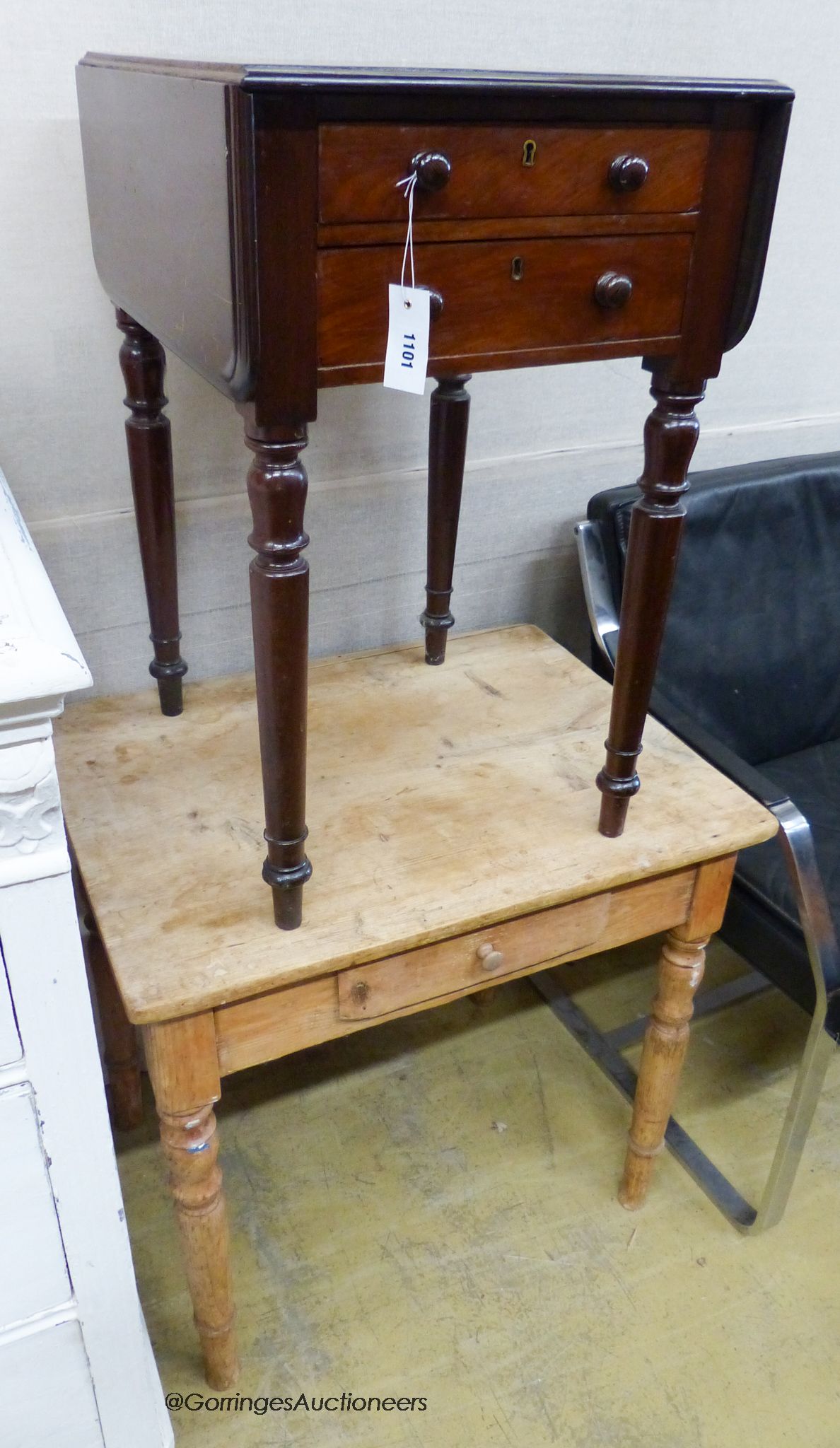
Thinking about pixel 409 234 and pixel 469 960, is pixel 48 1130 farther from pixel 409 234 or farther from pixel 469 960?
pixel 409 234

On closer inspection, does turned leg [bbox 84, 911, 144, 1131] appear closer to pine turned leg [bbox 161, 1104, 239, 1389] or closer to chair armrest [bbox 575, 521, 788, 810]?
pine turned leg [bbox 161, 1104, 239, 1389]

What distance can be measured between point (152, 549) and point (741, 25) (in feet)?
3.22

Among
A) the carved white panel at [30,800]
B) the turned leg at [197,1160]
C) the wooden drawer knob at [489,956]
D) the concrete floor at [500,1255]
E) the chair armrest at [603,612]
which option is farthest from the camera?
the chair armrest at [603,612]

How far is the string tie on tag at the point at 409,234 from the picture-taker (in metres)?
0.73

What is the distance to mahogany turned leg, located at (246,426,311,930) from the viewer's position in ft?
→ 2.50

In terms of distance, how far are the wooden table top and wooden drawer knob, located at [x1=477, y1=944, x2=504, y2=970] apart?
0.19ft

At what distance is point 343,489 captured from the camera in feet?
4.42

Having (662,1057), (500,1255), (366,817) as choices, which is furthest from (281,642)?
(500,1255)

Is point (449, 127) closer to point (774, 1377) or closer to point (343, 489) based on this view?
point (343, 489)

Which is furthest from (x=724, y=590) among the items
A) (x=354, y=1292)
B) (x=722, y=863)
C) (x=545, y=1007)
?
(x=354, y=1292)

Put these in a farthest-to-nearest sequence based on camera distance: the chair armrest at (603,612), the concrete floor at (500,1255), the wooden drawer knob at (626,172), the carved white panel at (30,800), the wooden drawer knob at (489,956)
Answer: the chair armrest at (603,612) < the concrete floor at (500,1255) < the wooden drawer knob at (489,956) < the wooden drawer knob at (626,172) < the carved white panel at (30,800)

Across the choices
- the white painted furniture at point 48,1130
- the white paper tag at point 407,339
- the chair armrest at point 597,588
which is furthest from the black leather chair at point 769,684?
the white painted furniture at point 48,1130

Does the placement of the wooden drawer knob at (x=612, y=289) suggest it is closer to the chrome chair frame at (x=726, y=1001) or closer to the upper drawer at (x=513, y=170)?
the upper drawer at (x=513, y=170)

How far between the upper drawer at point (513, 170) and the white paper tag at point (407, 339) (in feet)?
0.17
